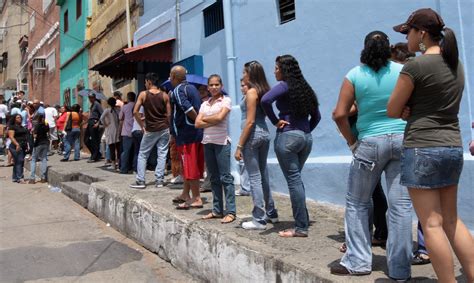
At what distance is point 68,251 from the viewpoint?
17.2 ft

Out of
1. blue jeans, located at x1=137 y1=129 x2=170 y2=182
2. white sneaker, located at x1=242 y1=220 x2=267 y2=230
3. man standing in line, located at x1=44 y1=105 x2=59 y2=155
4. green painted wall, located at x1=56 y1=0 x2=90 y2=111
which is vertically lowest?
white sneaker, located at x1=242 y1=220 x2=267 y2=230

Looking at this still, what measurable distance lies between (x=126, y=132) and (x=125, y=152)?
15.7 inches

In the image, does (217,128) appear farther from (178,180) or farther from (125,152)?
(125,152)

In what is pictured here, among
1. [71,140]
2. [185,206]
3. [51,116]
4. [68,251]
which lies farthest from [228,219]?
[51,116]

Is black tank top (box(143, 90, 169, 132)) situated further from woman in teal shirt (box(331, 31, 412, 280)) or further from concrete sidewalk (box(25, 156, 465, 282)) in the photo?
woman in teal shirt (box(331, 31, 412, 280))

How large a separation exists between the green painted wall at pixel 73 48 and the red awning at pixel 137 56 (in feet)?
20.0

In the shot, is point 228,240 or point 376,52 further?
point 228,240

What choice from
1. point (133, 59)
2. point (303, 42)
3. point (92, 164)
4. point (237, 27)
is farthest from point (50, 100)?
point (303, 42)

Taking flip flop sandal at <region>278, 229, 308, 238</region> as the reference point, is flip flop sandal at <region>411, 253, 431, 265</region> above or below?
below

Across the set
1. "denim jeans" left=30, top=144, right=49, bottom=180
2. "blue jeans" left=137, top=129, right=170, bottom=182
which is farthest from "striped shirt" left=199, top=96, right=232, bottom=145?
"denim jeans" left=30, top=144, right=49, bottom=180

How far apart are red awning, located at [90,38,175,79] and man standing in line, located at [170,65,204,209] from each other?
418cm

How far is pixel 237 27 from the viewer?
24.3 feet

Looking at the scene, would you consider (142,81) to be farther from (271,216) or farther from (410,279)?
(410,279)

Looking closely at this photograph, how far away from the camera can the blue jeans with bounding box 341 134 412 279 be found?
291 centimetres
